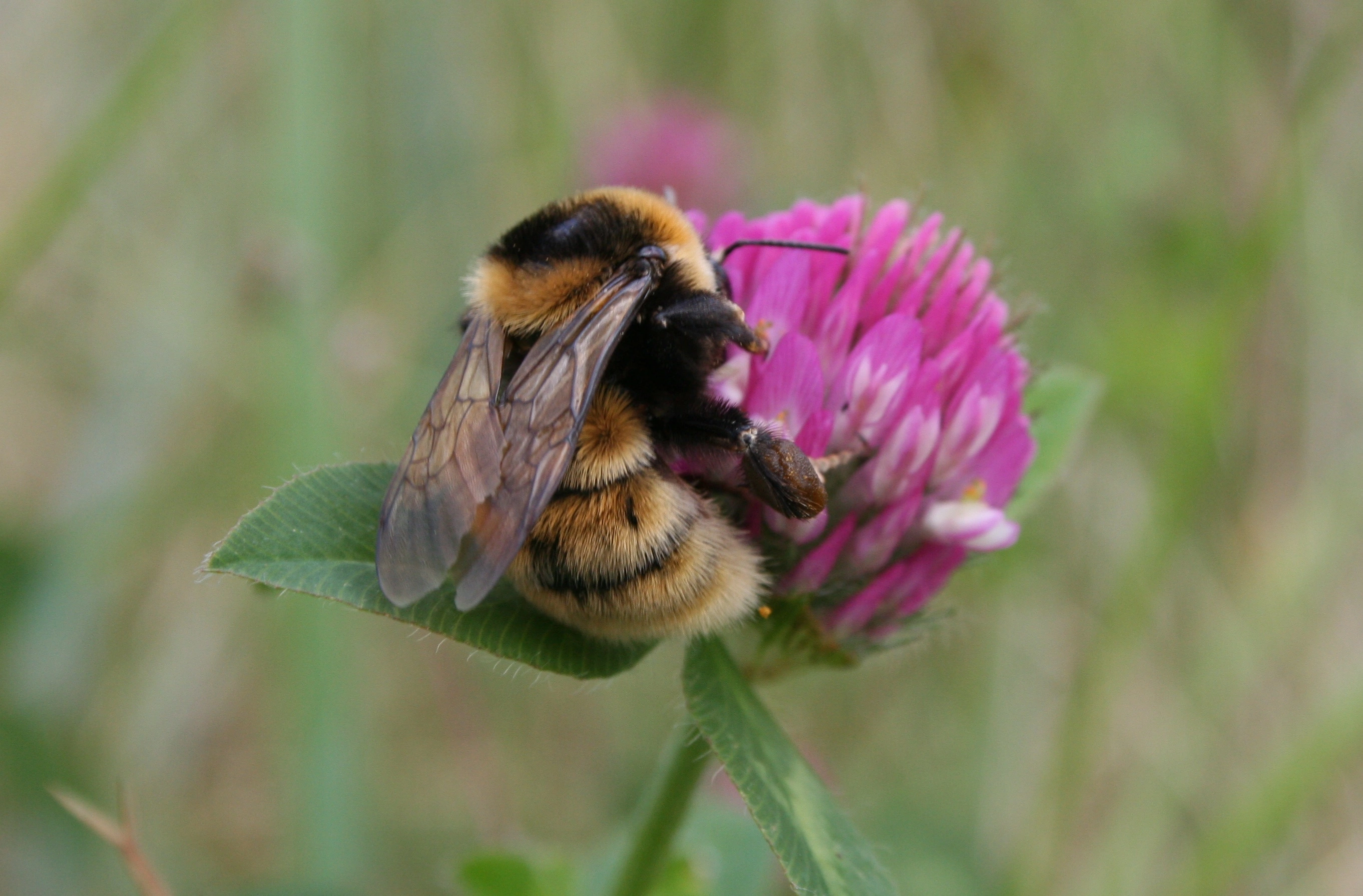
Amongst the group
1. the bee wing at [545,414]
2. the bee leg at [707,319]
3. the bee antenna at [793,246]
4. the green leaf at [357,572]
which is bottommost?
the green leaf at [357,572]

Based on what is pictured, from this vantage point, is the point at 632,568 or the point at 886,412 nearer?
the point at 632,568

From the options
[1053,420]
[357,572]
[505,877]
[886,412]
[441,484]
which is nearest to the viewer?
[441,484]

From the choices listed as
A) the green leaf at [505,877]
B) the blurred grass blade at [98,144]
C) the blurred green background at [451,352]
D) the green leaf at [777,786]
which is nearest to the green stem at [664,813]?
the green leaf at [777,786]

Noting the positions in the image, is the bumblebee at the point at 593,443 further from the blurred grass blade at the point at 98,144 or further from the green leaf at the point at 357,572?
the blurred grass blade at the point at 98,144

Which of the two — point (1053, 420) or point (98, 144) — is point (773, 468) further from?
point (98, 144)

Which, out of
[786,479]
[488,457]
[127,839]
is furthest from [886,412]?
[127,839]

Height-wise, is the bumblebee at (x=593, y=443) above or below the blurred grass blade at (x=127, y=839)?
above

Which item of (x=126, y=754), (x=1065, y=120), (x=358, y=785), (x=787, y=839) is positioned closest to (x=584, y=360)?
(x=787, y=839)
